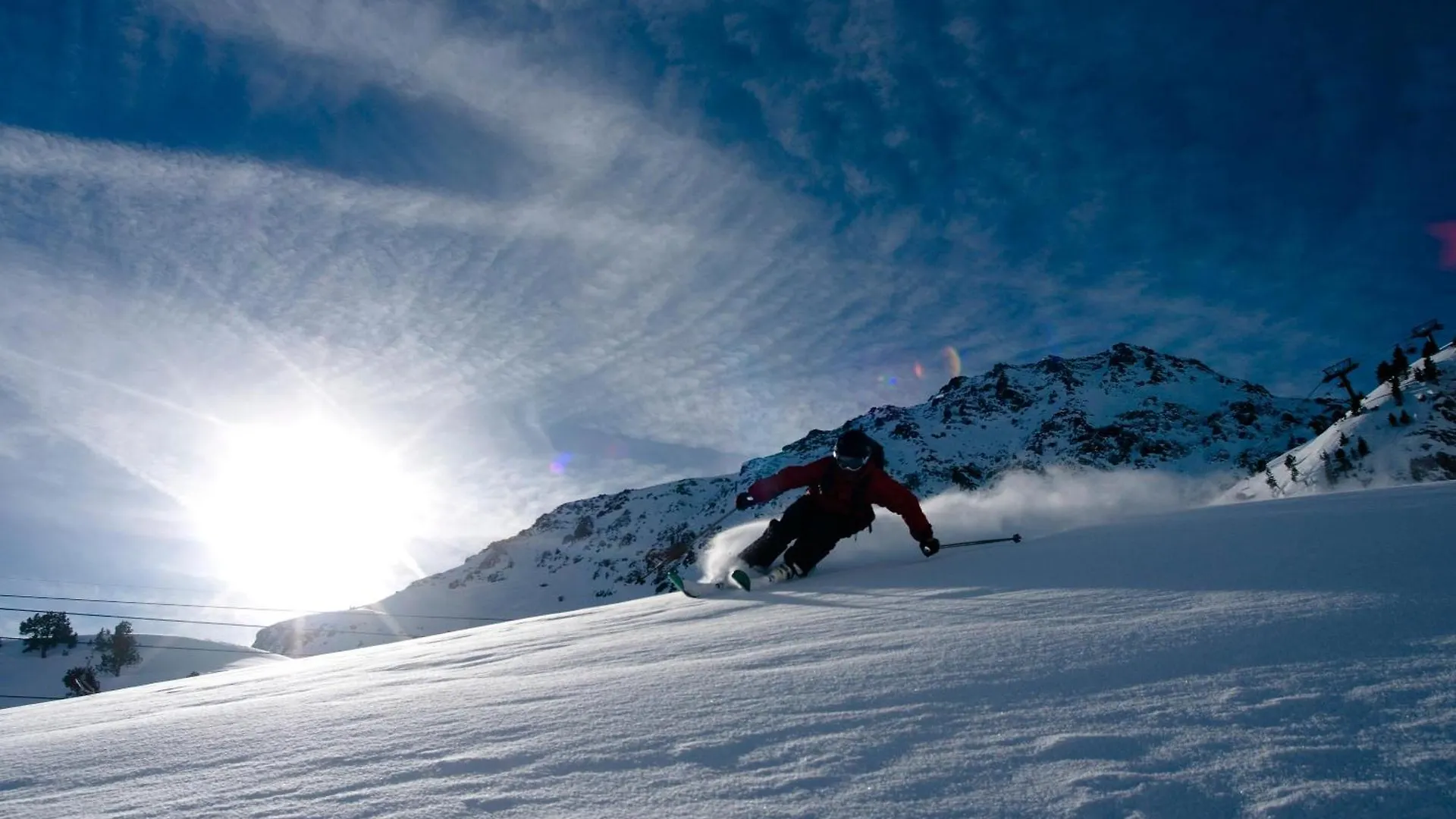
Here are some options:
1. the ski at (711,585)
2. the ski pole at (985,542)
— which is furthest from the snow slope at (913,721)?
the ski pole at (985,542)

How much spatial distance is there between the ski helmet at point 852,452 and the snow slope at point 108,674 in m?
41.6

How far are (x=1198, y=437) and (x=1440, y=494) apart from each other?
711 ft

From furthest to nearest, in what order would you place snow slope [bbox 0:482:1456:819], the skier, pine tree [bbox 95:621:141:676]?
pine tree [bbox 95:621:141:676]
the skier
snow slope [bbox 0:482:1456:819]

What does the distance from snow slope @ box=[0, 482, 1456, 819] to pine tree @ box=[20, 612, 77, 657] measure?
192ft

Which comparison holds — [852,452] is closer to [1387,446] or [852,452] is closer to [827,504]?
[827,504]

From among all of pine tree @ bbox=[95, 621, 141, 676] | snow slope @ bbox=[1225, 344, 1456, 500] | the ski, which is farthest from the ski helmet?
pine tree @ bbox=[95, 621, 141, 676]

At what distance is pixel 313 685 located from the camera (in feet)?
14.8

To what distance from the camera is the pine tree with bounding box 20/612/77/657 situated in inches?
1793

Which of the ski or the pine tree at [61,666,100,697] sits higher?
the ski

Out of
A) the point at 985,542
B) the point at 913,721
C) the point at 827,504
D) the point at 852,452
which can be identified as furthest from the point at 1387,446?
the point at 913,721

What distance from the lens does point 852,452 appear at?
8.61 meters

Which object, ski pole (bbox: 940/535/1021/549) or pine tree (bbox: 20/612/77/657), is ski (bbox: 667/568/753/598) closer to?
ski pole (bbox: 940/535/1021/549)

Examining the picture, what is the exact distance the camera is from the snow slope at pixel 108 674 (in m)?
41.7

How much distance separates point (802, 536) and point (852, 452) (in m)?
1.20
